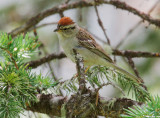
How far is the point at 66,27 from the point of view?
281cm

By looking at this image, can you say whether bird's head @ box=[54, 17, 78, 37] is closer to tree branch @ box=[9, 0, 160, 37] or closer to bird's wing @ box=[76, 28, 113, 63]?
bird's wing @ box=[76, 28, 113, 63]

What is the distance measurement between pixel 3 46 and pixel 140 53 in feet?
4.58

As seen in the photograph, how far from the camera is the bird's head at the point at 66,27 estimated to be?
2753 millimetres

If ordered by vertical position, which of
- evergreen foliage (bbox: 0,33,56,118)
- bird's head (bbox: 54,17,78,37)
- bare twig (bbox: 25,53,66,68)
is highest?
bird's head (bbox: 54,17,78,37)

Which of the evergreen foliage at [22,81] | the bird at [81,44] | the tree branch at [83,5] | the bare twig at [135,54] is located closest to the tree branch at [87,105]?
the evergreen foliage at [22,81]

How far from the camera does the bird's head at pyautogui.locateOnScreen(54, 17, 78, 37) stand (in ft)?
9.03

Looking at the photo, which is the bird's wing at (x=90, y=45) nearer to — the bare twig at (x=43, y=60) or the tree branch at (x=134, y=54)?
the tree branch at (x=134, y=54)

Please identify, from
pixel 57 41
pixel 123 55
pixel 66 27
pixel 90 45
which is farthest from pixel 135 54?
pixel 57 41

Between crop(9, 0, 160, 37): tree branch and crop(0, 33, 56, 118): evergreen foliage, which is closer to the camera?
crop(0, 33, 56, 118): evergreen foliage

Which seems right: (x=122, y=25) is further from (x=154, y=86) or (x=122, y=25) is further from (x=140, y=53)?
(x=140, y=53)

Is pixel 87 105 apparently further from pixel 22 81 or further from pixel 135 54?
pixel 135 54

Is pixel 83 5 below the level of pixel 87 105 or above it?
above

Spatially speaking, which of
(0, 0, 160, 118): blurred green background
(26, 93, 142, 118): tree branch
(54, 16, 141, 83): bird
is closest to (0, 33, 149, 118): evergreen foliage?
(26, 93, 142, 118): tree branch

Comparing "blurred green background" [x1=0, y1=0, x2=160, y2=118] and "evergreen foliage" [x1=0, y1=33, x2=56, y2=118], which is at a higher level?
"blurred green background" [x1=0, y1=0, x2=160, y2=118]
